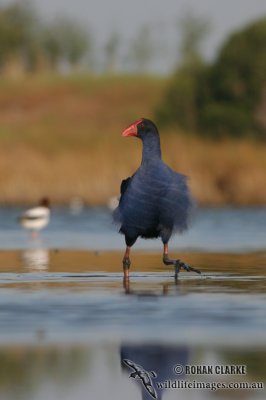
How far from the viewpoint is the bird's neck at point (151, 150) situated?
15.1 metres

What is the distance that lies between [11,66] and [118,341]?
8181 centimetres

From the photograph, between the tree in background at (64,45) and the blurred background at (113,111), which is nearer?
the blurred background at (113,111)

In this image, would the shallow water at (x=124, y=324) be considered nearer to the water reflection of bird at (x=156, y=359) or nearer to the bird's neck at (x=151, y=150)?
the water reflection of bird at (x=156, y=359)

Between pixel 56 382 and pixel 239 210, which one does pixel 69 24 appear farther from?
pixel 56 382

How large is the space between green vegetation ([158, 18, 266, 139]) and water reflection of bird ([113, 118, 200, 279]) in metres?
37.2

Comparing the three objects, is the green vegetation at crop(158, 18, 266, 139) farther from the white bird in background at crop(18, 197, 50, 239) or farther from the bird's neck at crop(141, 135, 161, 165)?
the bird's neck at crop(141, 135, 161, 165)

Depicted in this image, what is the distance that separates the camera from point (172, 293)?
46.9 feet

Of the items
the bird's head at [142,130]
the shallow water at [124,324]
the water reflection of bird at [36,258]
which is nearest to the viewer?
the shallow water at [124,324]

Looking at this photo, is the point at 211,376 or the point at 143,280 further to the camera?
the point at 143,280

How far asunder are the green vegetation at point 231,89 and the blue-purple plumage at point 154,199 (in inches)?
1464

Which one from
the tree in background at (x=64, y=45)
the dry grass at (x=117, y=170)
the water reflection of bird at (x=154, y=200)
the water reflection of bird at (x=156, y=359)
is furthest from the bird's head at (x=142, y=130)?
the tree in background at (x=64, y=45)

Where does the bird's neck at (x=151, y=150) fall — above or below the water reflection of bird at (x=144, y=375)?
above

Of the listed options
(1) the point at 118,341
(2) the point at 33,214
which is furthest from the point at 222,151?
(1) the point at 118,341

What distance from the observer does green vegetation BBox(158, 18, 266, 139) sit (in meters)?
52.9
